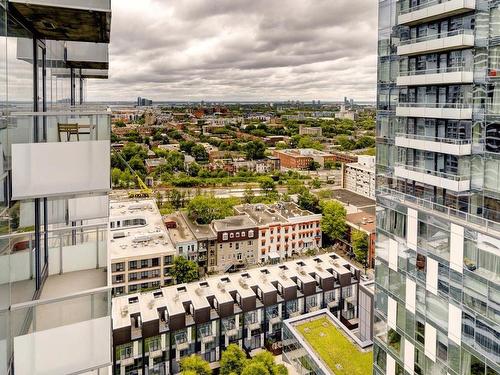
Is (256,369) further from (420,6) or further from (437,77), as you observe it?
(420,6)

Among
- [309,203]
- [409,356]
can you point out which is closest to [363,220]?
[309,203]

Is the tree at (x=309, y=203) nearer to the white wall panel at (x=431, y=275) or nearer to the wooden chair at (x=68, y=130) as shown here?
the white wall panel at (x=431, y=275)

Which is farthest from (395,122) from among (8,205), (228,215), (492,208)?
(228,215)

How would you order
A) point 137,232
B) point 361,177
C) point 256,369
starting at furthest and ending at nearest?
point 361,177 → point 137,232 → point 256,369

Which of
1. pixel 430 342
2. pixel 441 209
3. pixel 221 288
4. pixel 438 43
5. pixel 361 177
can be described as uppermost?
pixel 438 43

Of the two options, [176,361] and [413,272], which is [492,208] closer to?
[413,272]

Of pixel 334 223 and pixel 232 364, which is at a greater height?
pixel 334 223

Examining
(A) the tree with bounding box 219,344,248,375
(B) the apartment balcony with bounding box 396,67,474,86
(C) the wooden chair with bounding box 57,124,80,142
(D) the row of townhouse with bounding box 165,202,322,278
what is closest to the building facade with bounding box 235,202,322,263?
(D) the row of townhouse with bounding box 165,202,322,278
